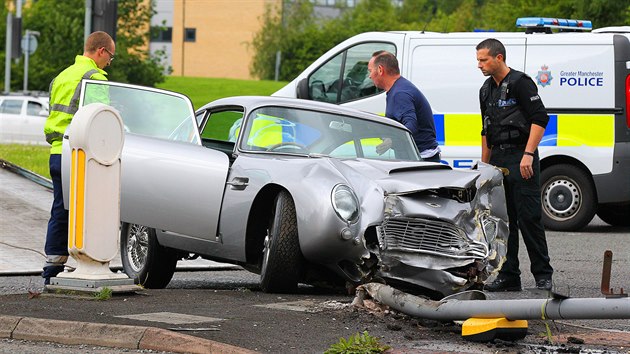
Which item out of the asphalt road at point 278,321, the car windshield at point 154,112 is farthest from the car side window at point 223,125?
the asphalt road at point 278,321

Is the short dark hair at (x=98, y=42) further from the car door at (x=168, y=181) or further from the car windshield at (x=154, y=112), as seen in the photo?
the car door at (x=168, y=181)

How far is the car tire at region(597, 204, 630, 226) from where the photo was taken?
17.6 metres

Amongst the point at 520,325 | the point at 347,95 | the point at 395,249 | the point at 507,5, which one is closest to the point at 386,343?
the point at 520,325

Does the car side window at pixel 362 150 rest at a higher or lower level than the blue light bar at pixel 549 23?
lower

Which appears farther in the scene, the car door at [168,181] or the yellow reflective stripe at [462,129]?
the yellow reflective stripe at [462,129]

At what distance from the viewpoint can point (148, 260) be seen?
1031cm

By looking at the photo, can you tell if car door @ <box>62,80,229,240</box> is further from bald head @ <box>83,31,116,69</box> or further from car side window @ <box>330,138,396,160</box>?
car side window @ <box>330,138,396,160</box>

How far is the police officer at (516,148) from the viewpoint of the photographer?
379 inches

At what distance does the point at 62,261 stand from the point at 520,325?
4.11m

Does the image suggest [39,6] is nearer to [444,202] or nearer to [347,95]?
[347,95]

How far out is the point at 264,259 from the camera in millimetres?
9289

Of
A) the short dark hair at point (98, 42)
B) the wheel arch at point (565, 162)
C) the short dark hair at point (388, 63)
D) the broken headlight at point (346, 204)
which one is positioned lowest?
the wheel arch at point (565, 162)

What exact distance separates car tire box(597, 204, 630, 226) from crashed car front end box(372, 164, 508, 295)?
8.98 meters

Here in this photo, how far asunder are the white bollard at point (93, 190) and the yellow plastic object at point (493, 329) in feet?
9.05
